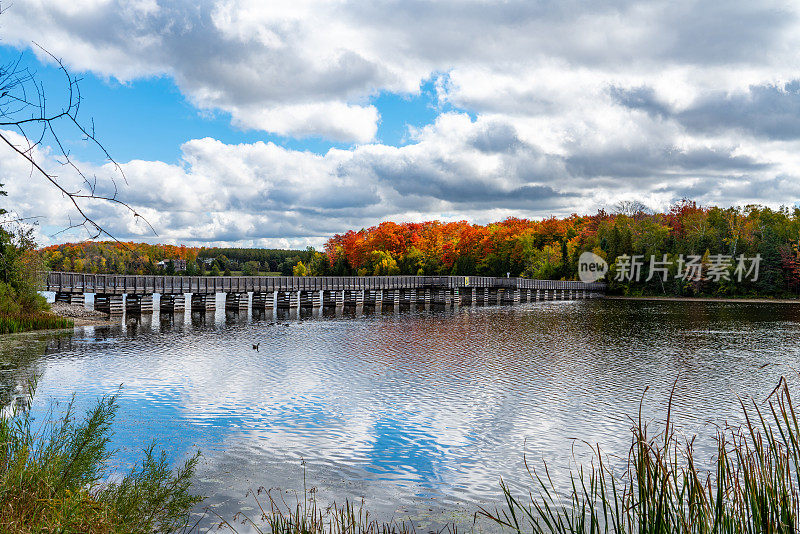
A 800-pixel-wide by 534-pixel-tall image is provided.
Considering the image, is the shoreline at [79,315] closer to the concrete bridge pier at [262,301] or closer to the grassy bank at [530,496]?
the concrete bridge pier at [262,301]

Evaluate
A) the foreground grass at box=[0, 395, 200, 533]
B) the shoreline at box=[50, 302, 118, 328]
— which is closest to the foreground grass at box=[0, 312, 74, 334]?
the shoreline at box=[50, 302, 118, 328]

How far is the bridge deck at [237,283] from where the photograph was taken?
4462 cm

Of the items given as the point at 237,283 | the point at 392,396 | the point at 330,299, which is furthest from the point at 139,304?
the point at 392,396

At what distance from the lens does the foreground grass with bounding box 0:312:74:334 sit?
29.6 m

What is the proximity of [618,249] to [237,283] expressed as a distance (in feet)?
196

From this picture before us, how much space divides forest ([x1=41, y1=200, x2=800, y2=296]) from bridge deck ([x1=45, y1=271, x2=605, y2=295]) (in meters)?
13.5

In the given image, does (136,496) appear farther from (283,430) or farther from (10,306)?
(10,306)

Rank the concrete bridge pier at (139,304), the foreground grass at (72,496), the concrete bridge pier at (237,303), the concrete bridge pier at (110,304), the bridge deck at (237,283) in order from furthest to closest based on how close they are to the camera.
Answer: the concrete bridge pier at (237,303) → the concrete bridge pier at (139,304) → the bridge deck at (237,283) → the concrete bridge pier at (110,304) → the foreground grass at (72,496)

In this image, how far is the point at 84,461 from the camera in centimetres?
734

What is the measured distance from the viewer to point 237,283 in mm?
52906

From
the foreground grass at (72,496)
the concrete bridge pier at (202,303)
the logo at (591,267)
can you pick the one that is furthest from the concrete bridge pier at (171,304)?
the logo at (591,267)

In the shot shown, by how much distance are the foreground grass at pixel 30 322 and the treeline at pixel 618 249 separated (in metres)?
73.9

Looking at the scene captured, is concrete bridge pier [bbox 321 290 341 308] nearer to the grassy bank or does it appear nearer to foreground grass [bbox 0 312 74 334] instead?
foreground grass [bbox 0 312 74 334]

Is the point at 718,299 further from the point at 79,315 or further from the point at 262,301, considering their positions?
the point at 79,315
